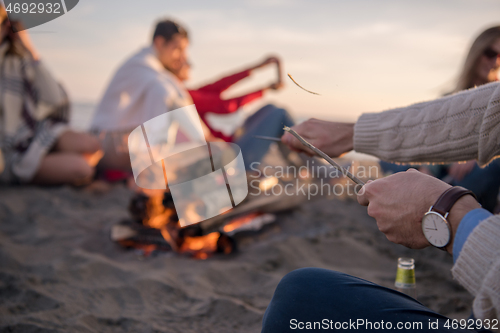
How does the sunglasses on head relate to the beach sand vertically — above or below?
above

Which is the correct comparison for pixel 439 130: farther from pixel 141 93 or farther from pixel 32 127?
pixel 32 127

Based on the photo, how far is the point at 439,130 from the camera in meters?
1.14

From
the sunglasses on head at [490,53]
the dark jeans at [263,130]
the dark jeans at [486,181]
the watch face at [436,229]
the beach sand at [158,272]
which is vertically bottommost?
the beach sand at [158,272]

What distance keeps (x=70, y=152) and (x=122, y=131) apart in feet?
2.04

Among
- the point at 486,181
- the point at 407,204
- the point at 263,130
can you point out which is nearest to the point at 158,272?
the point at 407,204

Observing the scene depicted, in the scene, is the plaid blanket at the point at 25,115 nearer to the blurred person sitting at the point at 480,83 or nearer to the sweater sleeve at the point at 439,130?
the blurred person sitting at the point at 480,83

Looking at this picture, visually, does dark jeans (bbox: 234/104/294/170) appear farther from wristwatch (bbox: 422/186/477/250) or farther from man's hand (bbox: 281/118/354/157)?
wristwatch (bbox: 422/186/477/250)

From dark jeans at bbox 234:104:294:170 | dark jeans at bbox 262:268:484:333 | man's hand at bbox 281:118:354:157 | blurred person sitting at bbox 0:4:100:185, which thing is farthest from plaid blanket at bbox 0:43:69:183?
dark jeans at bbox 262:268:484:333

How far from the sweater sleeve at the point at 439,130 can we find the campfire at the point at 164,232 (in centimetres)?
141

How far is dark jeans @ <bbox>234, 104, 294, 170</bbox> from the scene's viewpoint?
124 inches

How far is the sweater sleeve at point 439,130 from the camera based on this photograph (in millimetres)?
1043

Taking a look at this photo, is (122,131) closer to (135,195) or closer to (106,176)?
(106,176)

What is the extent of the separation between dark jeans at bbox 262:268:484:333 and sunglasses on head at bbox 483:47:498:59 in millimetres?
2493

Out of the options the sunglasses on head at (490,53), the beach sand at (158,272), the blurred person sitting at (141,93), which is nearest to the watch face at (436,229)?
the beach sand at (158,272)
